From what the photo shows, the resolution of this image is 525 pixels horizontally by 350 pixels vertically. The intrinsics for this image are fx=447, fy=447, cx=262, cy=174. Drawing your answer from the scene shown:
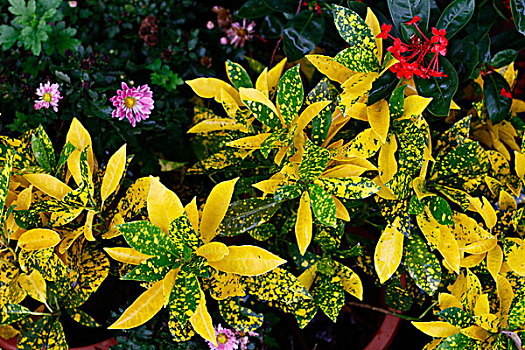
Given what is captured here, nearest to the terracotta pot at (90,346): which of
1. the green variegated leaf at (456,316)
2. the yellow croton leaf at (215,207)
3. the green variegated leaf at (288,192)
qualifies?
the yellow croton leaf at (215,207)

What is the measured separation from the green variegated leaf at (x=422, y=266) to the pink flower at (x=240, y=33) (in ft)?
2.15

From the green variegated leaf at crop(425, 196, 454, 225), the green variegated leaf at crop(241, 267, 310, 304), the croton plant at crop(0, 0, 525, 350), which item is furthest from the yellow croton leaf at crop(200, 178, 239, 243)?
the green variegated leaf at crop(425, 196, 454, 225)

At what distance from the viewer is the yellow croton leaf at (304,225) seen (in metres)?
0.67

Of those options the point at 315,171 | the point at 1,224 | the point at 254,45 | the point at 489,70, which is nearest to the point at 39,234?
the point at 1,224

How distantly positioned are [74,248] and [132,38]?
0.62 meters

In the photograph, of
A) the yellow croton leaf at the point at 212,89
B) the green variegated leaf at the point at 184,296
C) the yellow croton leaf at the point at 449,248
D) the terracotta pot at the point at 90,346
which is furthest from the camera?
the terracotta pot at the point at 90,346

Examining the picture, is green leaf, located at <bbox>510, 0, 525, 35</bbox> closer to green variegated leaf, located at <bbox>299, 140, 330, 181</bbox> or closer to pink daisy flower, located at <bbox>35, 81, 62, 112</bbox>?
green variegated leaf, located at <bbox>299, 140, 330, 181</bbox>

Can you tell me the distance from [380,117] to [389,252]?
216 millimetres

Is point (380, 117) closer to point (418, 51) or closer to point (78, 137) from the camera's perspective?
point (418, 51)

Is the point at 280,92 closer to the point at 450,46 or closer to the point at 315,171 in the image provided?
the point at 315,171

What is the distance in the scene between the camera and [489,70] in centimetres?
91

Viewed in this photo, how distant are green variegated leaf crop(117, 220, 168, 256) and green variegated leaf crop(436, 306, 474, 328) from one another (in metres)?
0.45

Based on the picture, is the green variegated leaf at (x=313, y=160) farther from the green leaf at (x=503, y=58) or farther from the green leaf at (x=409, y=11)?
the green leaf at (x=503, y=58)

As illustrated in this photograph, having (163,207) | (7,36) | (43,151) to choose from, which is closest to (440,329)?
(163,207)
